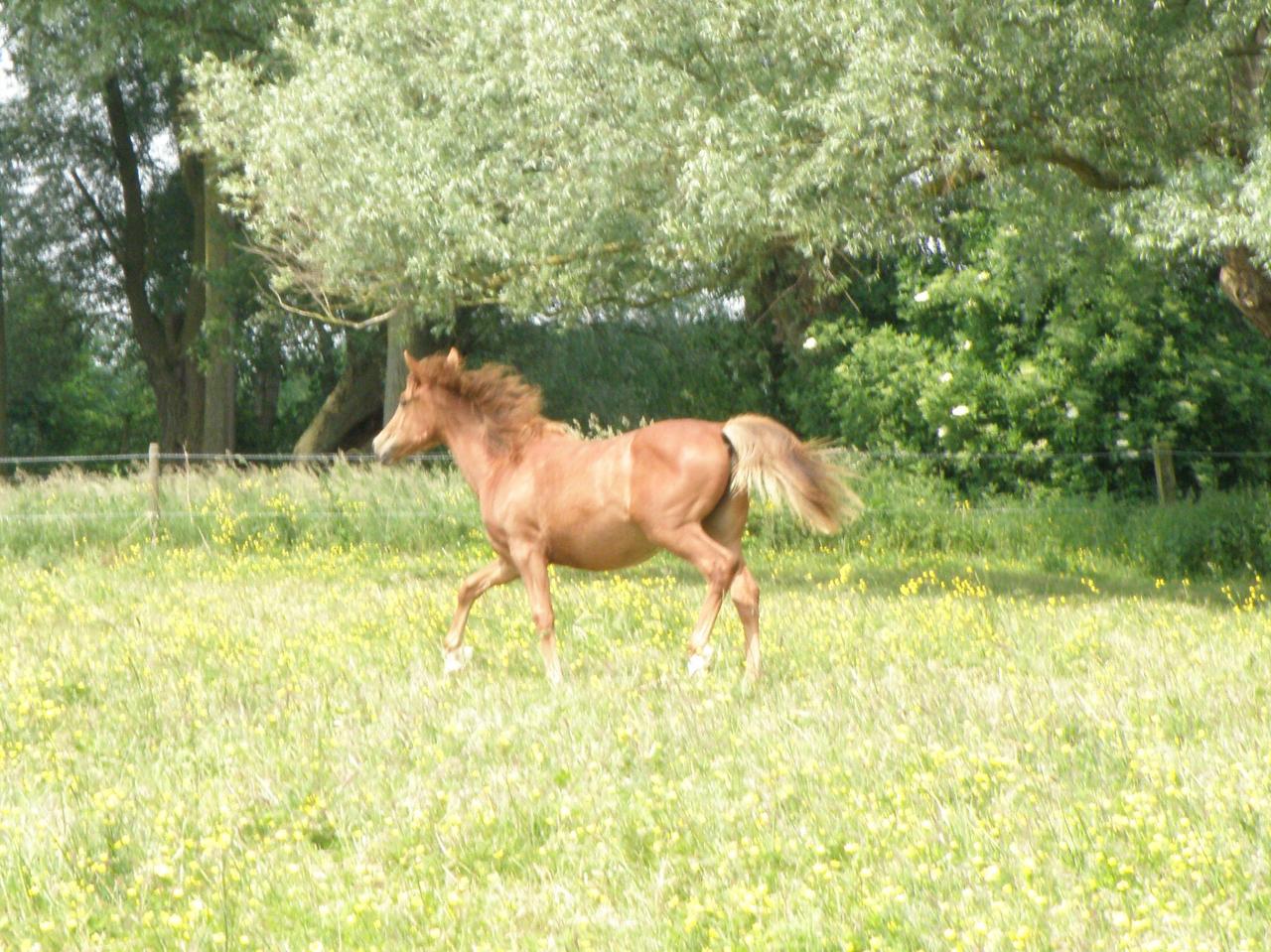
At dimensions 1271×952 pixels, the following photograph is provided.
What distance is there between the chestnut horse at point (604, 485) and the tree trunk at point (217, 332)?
17.7 meters

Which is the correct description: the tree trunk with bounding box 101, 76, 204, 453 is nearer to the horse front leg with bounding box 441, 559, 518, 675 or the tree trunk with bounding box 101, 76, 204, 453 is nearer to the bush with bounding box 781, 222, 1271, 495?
the bush with bounding box 781, 222, 1271, 495

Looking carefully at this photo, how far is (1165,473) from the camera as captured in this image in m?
19.2

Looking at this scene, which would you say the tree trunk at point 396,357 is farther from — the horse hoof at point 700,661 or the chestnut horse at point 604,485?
the horse hoof at point 700,661

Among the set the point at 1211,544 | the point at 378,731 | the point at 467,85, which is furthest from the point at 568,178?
the point at 378,731

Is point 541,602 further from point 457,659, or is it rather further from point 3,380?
point 3,380

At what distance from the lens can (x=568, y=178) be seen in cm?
1614

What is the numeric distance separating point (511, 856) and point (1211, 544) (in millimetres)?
13286

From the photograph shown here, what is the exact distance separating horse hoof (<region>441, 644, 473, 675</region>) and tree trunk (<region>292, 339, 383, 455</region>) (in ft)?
66.6

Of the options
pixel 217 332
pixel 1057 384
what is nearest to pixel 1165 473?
pixel 1057 384

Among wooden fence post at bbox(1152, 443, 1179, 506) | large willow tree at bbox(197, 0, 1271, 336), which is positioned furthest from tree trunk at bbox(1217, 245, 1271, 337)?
wooden fence post at bbox(1152, 443, 1179, 506)

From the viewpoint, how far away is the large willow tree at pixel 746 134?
12.4 metres

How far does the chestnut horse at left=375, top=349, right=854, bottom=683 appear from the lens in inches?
369

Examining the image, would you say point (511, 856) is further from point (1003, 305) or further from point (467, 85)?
point (1003, 305)

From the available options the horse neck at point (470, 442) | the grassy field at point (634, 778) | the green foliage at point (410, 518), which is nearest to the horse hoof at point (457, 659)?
the grassy field at point (634, 778)
